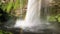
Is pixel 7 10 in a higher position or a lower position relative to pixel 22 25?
higher

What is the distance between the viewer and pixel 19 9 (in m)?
1.01

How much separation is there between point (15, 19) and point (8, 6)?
105mm

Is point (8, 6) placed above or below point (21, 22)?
above

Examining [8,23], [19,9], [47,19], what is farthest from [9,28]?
[47,19]

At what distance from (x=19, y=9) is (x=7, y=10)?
0.29 feet

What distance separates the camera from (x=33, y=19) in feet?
3.25

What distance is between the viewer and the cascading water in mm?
972

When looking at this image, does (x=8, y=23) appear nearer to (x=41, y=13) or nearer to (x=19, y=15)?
(x=19, y=15)

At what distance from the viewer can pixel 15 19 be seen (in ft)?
3.33

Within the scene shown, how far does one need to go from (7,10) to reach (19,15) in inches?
3.8

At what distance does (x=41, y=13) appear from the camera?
97 cm

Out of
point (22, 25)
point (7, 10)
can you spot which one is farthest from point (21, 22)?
point (7, 10)

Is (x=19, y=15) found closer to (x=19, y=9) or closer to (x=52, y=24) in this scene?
(x=19, y=9)

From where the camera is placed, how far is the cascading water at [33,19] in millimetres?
972
